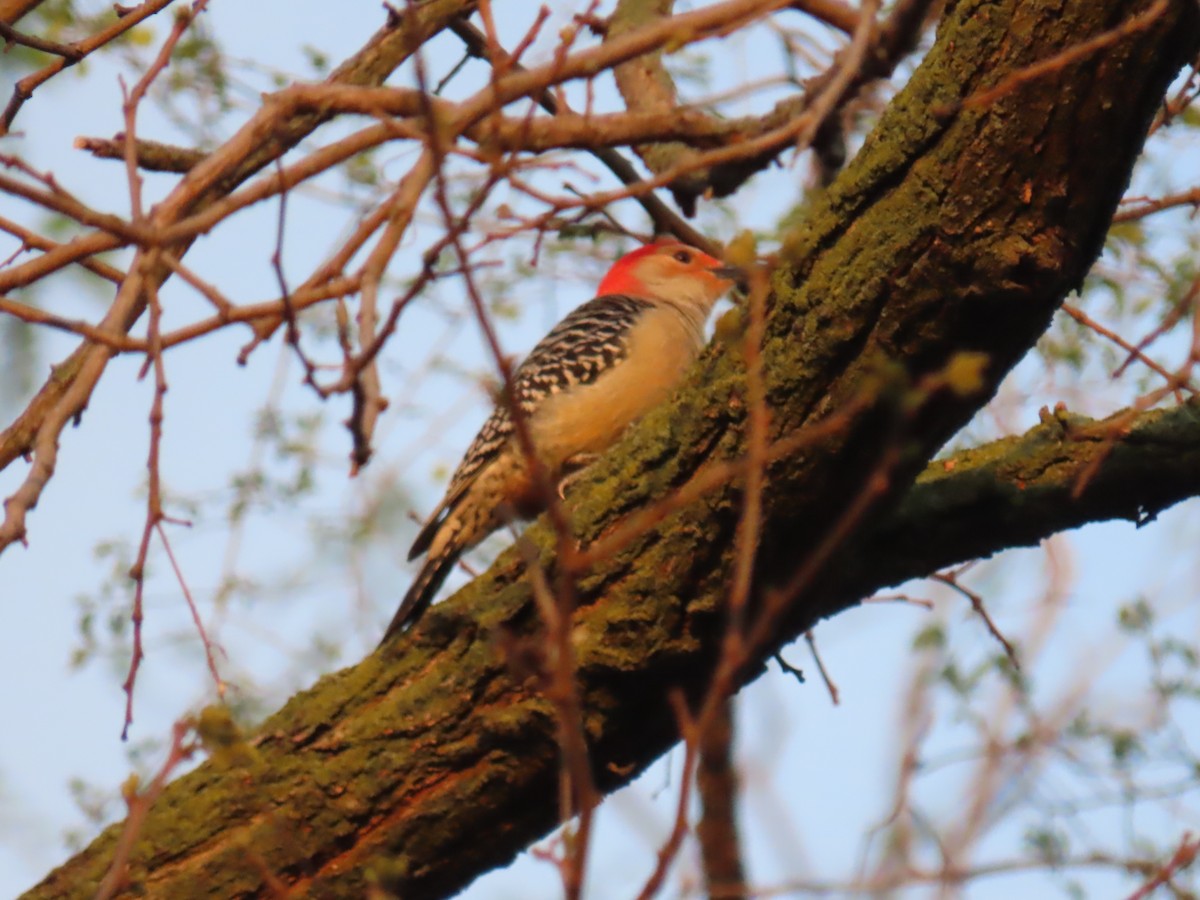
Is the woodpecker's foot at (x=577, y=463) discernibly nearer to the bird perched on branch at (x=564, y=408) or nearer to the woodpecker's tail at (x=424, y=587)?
the bird perched on branch at (x=564, y=408)

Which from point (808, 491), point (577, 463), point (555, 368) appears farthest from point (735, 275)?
point (555, 368)

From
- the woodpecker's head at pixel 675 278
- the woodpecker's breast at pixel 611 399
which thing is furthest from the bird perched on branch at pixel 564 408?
the woodpecker's head at pixel 675 278

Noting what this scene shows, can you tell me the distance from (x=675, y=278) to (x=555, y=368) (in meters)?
1.46

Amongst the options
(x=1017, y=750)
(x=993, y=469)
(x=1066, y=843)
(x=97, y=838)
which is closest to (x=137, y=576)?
(x=97, y=838)

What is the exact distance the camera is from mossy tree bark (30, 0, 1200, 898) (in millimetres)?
3062

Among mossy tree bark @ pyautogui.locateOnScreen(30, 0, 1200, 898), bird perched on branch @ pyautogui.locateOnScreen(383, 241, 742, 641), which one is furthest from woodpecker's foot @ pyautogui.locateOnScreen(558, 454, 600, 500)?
mossy tree bark @ pyautogui.locateOnScreen(30, 0, 1200, 898)

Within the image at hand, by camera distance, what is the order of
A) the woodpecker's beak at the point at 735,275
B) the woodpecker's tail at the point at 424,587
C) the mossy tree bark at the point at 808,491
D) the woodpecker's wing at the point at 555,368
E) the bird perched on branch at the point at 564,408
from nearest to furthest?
the mossy tree bark at the point at 808,491 < the woodpecker's beak at the point at 735,275 < the woodpecker's tail at the point at 424,587 < the bird perched on branch at the point at 564,408 < the woodpecker's wing at the point at 555,368

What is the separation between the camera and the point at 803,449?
337cm

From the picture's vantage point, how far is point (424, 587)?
511 centimetres

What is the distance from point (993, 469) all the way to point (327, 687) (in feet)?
6.31

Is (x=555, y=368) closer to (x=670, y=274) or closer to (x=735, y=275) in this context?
(x=670, y=274)

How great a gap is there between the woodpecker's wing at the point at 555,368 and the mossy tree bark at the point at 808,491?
164 centimetres

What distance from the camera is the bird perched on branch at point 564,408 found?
5.70m

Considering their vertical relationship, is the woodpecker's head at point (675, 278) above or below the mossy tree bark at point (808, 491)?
above
